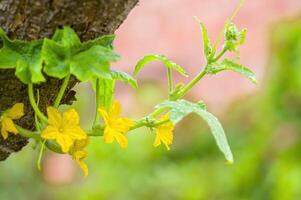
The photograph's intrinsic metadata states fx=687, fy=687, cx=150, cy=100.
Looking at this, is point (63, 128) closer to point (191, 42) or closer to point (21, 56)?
point (21, 56)

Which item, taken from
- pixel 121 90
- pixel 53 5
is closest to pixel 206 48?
pixel 53 5

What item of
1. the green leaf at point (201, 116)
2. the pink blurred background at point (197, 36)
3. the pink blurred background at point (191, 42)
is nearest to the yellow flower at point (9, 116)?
the green leaf at point (201, 116)

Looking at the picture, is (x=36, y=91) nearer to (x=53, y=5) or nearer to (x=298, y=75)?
(x=53, y=5)

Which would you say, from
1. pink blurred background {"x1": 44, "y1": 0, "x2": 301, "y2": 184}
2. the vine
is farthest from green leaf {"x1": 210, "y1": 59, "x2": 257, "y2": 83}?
pink blurred background {"x1": 44, "y1": 0, "x2": 301, "y2": 184}

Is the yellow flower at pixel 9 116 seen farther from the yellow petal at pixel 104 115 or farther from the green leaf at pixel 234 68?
the green leaf at pixel 234 68

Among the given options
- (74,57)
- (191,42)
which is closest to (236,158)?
(191,42)

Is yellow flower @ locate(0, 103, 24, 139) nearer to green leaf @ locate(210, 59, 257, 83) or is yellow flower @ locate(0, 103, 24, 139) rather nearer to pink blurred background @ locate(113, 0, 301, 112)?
green leaf @ locate(210, 59, 257, 83)
